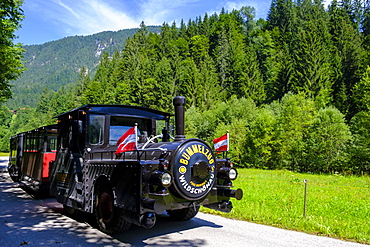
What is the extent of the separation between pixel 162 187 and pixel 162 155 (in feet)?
2.34

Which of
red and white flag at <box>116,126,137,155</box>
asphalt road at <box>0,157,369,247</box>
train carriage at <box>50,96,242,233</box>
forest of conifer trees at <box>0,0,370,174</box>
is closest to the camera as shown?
train carriage at <box>50,96,242,233</box>

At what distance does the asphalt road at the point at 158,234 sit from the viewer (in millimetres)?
5320

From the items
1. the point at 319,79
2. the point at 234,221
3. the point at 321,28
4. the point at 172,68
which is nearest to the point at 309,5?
the point at 321,28

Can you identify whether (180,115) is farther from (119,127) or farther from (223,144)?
(119,127)

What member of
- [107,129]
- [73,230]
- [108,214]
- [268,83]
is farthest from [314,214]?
[268,83]

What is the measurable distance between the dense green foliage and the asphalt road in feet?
34.6

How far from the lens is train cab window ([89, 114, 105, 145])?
22.2 ft

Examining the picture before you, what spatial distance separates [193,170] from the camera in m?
5.44

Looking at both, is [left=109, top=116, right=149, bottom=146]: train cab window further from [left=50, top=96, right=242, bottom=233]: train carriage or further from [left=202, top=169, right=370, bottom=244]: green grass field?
[left=202, top=169, right=370, bottom=244]: green grass field

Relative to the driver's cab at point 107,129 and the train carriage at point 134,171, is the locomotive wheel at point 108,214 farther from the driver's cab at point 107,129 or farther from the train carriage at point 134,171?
the driver's cab at point 107,129

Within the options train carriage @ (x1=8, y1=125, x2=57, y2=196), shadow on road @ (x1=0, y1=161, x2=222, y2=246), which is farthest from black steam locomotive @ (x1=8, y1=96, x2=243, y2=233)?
train carriage @ (x1=8, y1=125, x2=57, y2=196)

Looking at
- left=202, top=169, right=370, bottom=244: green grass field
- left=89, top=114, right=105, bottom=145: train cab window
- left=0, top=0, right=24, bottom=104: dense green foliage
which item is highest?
left=0, top=0, right=24, bottom=104: dense green foliage

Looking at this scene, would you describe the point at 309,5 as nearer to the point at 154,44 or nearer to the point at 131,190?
the point at 154,44

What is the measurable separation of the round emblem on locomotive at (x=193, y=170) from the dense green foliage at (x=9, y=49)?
1221 cm
